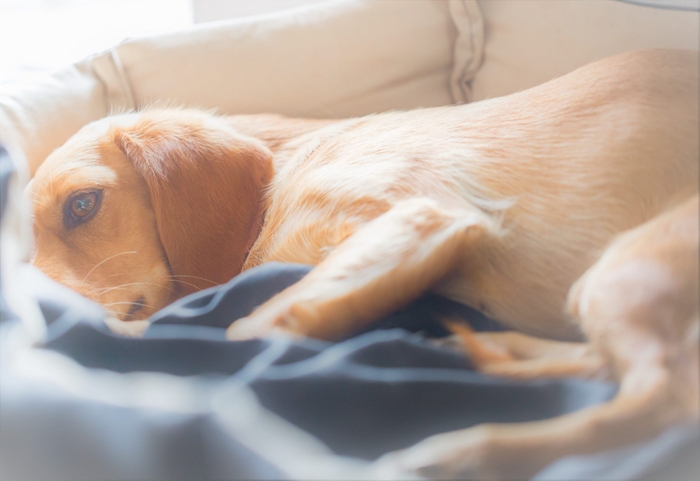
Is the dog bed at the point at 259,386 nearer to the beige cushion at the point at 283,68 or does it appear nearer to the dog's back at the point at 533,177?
the dog's back at the point at 533,177

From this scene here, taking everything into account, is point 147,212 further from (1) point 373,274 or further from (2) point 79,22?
(2) point 79,22

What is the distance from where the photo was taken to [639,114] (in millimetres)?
549

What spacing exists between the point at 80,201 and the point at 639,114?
741 millimetres

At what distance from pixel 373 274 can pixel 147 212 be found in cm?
42

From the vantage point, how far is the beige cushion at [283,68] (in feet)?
3.35

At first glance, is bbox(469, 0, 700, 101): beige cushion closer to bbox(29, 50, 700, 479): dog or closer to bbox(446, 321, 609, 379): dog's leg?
bbox(29, 50, 700, 479): dog

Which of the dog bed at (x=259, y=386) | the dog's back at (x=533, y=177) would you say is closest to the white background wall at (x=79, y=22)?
the dog bed at (x=259, y=386)

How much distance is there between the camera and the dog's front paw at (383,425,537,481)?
1.40ft

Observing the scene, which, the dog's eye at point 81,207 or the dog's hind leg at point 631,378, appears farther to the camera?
the dog's eye at point 81,207

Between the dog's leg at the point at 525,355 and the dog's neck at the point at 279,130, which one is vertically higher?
the dog's neck at the point at 279,130

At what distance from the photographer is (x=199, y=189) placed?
2.69ft

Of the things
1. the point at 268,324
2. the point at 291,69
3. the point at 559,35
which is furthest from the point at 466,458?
the point at 291,69

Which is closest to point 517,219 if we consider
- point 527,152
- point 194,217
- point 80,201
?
point 527,152

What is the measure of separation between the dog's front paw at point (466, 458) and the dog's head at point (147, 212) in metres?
0.42
